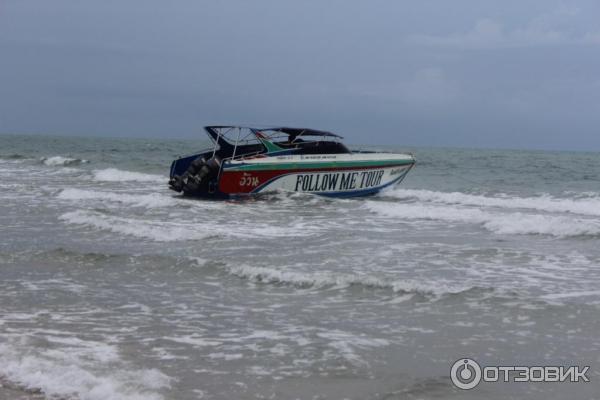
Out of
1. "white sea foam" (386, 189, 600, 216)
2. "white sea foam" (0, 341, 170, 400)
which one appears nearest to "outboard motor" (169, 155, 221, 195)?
"white sea foam" (386, 189, 600, 216)

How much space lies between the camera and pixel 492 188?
27.8 m

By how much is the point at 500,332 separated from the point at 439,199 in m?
17.1

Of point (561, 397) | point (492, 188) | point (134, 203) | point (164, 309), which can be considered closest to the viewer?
point (561, 397)

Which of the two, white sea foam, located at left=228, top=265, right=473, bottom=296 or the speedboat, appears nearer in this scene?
white sea foam, located at left=228, top=265, right=473, bottom=296

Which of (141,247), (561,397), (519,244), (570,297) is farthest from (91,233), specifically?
(561,397)

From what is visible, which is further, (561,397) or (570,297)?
(570,297)

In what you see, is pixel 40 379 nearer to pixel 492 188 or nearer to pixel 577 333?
pixel 577 333

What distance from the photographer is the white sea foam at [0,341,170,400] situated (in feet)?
15.8

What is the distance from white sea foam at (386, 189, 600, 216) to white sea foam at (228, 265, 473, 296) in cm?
1358

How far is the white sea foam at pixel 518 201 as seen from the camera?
69.9 feet
